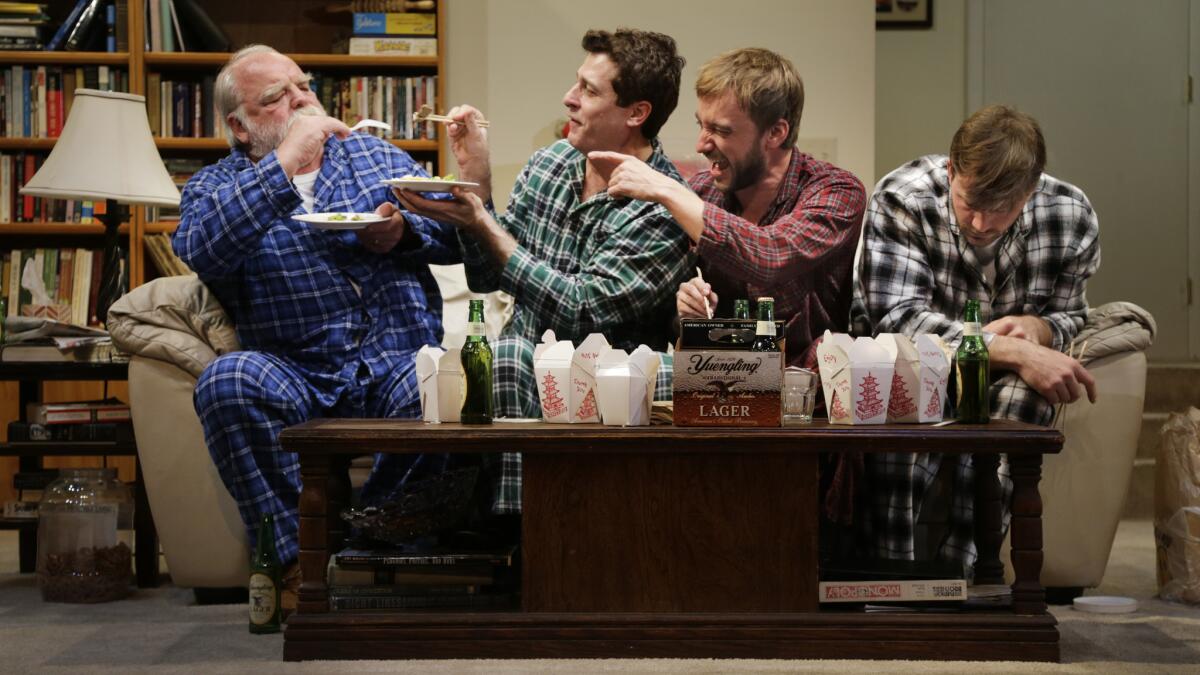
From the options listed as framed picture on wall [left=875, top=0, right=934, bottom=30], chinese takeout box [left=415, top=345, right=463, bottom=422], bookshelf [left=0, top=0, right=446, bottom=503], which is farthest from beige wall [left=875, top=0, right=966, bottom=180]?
chinese takeout box [left=415, top=345, right=463, bottom=422]

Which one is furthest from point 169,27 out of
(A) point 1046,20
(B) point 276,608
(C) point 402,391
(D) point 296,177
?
(A) point 1046,20

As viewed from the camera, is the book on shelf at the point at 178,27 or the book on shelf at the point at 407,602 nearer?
the book on shelf at the point at 407,602

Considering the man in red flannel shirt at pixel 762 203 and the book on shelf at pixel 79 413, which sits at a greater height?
the man in red flannel shirt at pixel 762 203

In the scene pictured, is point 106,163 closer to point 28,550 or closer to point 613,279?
point 28,550

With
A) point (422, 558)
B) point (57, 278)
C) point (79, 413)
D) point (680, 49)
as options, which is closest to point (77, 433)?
point (79, 413)

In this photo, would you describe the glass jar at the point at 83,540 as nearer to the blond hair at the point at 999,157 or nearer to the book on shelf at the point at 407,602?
the book on shelf at the point at 407,602

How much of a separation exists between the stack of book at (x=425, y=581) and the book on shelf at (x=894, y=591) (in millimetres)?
578

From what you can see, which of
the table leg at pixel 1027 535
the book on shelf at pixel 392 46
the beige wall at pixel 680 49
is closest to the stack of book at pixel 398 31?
the book on shelf at pixel 392 46

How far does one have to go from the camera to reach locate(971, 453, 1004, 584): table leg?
251 cm

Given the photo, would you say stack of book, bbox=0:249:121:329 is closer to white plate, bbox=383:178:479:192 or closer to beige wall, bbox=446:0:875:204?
beige wall, bbox=446:0:875:204

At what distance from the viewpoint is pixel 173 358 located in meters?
2.99

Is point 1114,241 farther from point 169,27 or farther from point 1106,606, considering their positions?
point 169,27

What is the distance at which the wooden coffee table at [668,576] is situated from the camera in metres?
2.31

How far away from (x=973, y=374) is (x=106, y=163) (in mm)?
2463
